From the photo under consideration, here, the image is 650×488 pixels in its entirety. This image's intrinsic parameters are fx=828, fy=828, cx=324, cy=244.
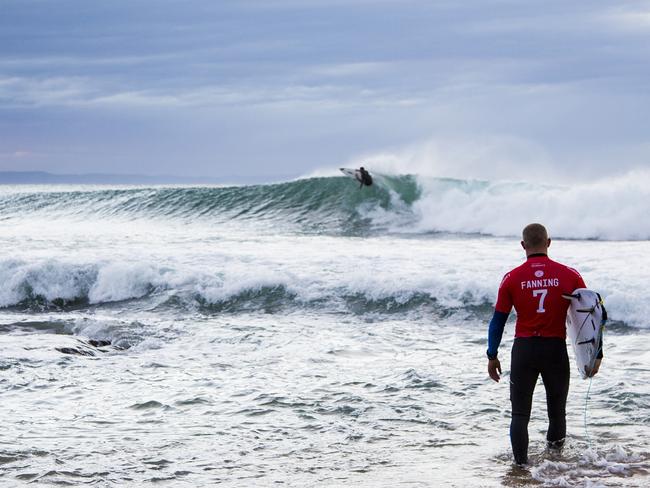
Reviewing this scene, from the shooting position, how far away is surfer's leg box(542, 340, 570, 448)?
5.53 m

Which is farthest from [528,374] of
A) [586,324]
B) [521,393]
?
[586,324]

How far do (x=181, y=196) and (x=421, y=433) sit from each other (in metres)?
28.6

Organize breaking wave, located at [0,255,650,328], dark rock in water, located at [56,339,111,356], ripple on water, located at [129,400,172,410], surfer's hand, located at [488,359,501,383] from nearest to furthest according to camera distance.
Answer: surfer's hand, located at [488,359,501,383], ripple on water, located at [129,400,172,410], dark rock in water, located at [56,339,111,356], breaking wave, located at [0,255,650,328]

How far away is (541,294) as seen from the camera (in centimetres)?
547

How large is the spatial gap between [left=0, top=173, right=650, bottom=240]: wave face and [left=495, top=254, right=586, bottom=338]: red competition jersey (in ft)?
59.7

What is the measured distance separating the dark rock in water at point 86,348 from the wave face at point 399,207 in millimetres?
15419

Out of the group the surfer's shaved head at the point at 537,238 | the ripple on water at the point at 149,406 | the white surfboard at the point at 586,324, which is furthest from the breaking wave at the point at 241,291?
the surfer's shaved head at the point at 537,238

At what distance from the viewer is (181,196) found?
112ft

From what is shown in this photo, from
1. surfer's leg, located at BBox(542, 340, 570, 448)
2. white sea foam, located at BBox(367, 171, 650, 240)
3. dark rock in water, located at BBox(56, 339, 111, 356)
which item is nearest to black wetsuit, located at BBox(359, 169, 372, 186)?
white sea foam, located at BBox(367, 171, 650, 240)

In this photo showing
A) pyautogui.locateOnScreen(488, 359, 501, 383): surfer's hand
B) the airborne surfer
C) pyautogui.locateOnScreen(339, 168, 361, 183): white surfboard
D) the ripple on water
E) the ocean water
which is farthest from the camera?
pyautogui.locateOnScreen(339, 168, 361, 183): white surfboard

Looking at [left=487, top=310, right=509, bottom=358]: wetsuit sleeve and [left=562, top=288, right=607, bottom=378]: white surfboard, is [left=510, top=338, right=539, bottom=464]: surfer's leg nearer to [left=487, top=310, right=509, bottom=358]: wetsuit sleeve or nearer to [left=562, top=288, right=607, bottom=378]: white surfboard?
[left=487, top=310, right=509, bottom=358]: wetsuit sleeve

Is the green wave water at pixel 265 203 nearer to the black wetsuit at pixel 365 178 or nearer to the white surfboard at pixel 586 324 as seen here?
the black wetsuit at pixel 365 178

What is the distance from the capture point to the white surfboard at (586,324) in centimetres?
540

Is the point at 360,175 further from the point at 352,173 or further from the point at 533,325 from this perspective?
the point at 533,325
